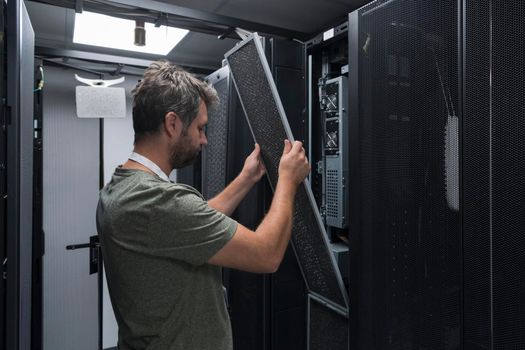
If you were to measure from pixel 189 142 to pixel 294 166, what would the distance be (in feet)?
0.99

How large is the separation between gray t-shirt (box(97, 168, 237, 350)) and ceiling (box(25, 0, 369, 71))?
795mm

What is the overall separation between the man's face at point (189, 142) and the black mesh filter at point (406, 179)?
0.43m

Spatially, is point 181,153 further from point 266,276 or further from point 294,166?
point 266,276

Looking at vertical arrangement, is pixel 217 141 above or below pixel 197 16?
below

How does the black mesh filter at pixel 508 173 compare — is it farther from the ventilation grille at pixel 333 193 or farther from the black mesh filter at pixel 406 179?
the ventilation grille at pixel 333 193

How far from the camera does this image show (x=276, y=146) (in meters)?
1.21

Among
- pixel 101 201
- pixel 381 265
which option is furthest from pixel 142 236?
pixel 381 265

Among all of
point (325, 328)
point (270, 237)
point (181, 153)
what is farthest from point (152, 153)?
point (325, 328)

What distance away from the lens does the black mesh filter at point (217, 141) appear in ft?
5.49

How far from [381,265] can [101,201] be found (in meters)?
0.75

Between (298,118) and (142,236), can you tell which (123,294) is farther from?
(298,118)

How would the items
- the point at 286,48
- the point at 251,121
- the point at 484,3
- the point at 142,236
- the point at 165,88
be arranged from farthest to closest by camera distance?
1. the point at 286,48
2. the point at 251,121
3. the point at 165,88
4. the point at 142,236
5. the point at 484,3

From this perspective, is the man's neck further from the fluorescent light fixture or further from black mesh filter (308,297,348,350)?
the fluorescent light fixture

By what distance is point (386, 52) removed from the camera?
0.91 metres
